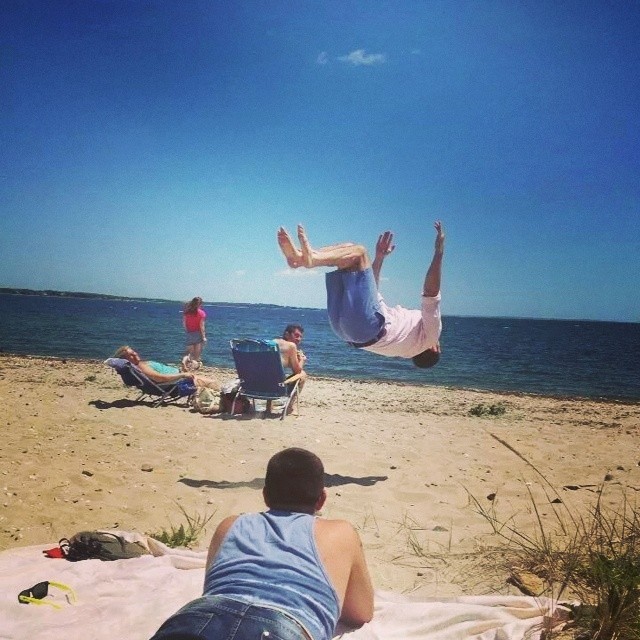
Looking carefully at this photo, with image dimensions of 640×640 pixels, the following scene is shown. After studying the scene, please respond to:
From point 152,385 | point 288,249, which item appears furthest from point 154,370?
point 288,249

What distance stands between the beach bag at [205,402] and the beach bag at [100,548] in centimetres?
500

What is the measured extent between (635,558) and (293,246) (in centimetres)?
272

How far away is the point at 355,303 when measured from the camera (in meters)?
3.78

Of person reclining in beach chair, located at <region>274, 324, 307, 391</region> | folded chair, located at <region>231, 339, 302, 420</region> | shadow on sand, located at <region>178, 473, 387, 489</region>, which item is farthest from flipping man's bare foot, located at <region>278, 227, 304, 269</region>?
person reclining in beach chair, located at <region>274, 324, 307, 391</region>

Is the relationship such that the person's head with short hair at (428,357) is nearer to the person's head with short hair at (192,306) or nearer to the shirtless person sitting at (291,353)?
the shirtless person sitting at (291,353)

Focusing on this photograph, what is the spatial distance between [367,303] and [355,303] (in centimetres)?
10

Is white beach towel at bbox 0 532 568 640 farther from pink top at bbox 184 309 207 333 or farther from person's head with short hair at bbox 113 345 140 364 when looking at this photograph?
pink top at bbox 184 309 207 333

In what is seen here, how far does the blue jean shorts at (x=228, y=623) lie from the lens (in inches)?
55.6

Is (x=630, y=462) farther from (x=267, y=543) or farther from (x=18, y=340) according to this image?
(x=18, y=340)

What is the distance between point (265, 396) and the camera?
25.9ft

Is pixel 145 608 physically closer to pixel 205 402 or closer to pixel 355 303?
pixel 355 303

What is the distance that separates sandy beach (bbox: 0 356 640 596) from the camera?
362 centimetres

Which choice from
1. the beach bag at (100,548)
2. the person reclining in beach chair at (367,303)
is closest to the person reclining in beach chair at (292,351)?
the person reclining in beach chair at (367,303)

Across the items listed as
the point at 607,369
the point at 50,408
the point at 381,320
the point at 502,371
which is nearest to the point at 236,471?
the point at 381,320
